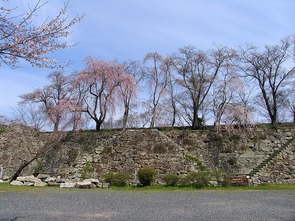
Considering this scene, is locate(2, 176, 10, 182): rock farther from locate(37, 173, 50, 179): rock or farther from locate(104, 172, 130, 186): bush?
locate(104, 172, 130, 186): bush

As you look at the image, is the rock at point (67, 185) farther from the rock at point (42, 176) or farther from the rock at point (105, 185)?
the rock at point (42, 176)

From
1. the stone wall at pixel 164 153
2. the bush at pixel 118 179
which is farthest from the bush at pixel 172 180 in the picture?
Answer: the bush at pixel 118 179

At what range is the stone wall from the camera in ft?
60.8

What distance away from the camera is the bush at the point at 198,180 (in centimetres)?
1558

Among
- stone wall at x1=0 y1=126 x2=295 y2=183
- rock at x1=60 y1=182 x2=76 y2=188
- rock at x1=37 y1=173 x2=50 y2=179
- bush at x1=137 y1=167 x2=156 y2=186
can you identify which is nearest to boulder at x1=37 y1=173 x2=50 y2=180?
rock at x1=37 y1=173 x2=50 y2=179

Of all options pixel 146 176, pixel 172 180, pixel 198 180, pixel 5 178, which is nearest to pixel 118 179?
pixel 146 176

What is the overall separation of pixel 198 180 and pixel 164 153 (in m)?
3.90

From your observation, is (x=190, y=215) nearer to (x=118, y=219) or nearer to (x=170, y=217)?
(x=170, y=217)

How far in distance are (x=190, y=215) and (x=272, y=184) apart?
11.8m

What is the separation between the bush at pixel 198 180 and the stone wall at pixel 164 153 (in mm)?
2287

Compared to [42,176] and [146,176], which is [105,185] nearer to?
[146,176]

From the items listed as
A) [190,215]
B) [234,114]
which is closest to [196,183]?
[234,114]

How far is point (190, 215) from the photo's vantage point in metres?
7.27

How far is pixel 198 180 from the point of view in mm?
15648
